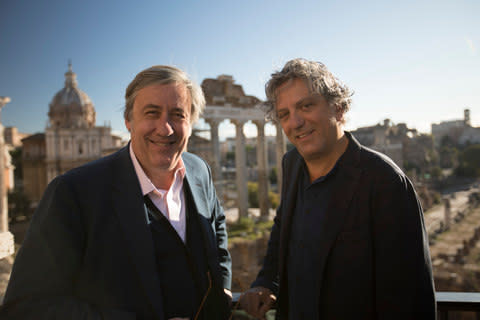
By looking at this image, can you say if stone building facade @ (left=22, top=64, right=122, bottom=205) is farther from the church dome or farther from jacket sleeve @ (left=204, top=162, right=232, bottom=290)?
jacket sleeve @ (left=204, top=162, right=232, bottom=290)

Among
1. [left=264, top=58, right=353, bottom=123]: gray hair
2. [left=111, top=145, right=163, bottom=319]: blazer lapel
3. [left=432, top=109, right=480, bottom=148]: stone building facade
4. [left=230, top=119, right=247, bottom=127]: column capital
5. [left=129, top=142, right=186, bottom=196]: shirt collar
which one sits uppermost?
[left=432, top=109, right=480, bottom=148]: stone building facade

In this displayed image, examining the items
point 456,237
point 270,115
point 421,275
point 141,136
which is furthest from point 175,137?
point 456,237

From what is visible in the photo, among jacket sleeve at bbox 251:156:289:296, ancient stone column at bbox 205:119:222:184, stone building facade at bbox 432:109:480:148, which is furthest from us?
stone building facade at bbox 432:109:480:148

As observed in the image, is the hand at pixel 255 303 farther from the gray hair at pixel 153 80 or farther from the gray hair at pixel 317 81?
the gray hair at pixel 153 80

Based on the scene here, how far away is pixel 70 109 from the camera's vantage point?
40.8m

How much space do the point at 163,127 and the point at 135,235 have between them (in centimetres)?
60

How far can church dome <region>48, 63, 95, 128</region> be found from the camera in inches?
1604

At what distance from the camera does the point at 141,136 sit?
5.82ft

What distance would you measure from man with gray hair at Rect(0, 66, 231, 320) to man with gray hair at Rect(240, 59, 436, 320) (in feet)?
1.54

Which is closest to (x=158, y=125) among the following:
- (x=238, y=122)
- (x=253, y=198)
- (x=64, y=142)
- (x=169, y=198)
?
(x=169, y=198)

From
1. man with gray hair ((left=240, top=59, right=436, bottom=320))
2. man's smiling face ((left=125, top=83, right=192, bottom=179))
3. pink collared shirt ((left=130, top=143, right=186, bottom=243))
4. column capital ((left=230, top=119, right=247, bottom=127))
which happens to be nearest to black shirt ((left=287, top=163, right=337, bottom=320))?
man with gray hair ((left=240, top=59, right=436, bottom=320))

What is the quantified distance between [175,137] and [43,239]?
820mm

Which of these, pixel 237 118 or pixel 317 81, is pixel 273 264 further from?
pixel 237 118

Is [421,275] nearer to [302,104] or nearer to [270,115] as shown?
[302,104]
